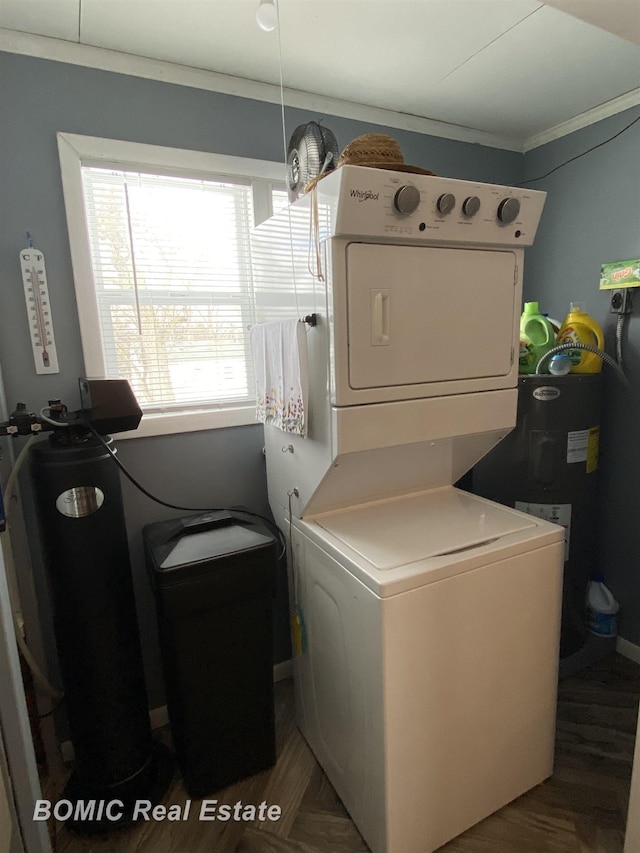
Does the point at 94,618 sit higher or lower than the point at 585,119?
lower

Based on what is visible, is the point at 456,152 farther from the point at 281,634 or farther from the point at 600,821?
the point at 600,821

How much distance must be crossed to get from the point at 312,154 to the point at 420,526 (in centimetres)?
122

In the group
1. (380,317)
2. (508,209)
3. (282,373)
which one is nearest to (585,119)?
(508,209)

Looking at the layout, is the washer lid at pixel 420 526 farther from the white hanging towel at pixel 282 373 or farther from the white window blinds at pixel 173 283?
the white window blinds at pixel 173 283

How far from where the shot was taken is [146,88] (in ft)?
5.39

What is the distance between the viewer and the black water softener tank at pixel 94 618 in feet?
4.52

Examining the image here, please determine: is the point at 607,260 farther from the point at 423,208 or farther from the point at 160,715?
the point at 160,715

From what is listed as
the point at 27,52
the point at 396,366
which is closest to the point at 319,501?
the point at 396,366

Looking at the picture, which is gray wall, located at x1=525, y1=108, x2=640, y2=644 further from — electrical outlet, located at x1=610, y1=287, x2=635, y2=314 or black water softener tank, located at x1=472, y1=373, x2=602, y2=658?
black water softener tank, located at x1=472, y1=373, x2=602, y2=658

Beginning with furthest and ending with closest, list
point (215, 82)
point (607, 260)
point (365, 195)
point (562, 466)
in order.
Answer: point (607, 260) < point (562, 466) < point (215, 82) < point (365, 195)

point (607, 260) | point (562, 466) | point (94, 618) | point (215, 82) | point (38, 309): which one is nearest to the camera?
point (94, 618)

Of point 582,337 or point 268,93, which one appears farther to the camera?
point 582,337

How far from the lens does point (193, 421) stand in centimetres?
185

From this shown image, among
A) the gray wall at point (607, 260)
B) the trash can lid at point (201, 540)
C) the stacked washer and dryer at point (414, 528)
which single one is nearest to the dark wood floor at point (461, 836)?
the stacked washer and dryer at point (414, 528)
